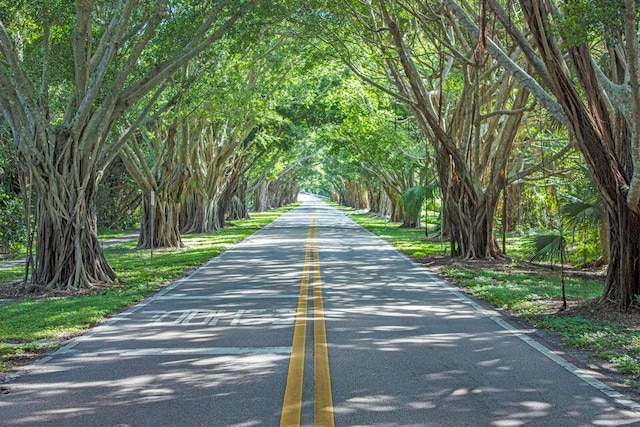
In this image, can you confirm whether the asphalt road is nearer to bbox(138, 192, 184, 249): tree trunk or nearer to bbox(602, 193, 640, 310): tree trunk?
bbox(602, 193, 640, 310): tree trunk

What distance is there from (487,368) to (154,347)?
3.74 meters

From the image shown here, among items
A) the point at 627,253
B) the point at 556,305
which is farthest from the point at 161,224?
the point at 627,253

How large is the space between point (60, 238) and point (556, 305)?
9487 millimetres

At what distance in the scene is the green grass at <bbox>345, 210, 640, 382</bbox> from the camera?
8164 millimetres

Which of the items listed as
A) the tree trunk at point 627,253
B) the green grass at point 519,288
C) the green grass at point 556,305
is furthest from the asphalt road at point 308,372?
the tree trunk at point 627,253

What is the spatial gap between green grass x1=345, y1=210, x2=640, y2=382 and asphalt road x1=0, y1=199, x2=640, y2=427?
20.4 inches

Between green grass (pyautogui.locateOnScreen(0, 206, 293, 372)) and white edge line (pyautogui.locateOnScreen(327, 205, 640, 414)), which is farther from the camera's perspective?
green grass (pyautogui.locateOnScreen(0, 206, 293, 372))

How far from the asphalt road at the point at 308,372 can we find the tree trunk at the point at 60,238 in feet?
9.49

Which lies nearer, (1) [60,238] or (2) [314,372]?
(2) [314,372]

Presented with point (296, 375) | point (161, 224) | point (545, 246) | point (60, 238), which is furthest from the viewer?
point (161, 224)

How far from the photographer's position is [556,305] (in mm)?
11758

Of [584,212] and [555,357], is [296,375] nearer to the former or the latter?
[555,357]

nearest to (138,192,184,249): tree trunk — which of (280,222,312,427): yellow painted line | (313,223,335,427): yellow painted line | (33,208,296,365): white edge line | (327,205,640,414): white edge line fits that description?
(33,208,296,365): white edge line

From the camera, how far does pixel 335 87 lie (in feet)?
121
